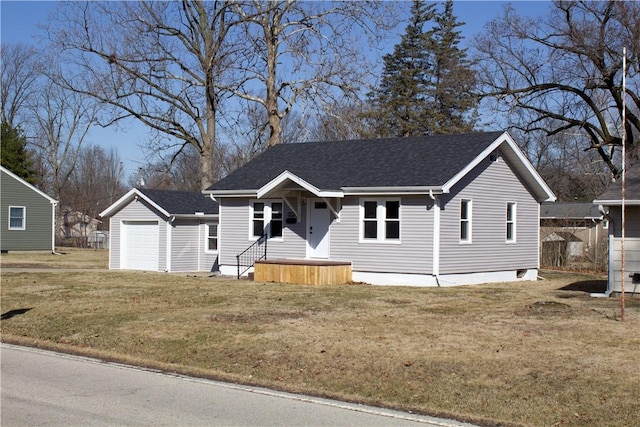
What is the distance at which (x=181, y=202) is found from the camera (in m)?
33.2

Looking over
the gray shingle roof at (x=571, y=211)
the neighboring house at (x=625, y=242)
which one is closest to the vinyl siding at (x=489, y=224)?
the neighboring house at (x=625, y=242)

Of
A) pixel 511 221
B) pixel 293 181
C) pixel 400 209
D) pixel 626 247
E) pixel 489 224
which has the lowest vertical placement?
pixel 626 247

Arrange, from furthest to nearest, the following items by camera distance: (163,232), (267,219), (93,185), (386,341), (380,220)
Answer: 1. (93,185)
2. (163,232)
3. (267,219)
4. (380,220)
5. (386,341)

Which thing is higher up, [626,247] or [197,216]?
[197,216]

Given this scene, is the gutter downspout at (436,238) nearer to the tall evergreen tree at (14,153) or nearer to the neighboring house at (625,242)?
the neighboring house at (625,242)

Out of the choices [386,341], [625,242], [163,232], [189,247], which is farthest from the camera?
[189,247]

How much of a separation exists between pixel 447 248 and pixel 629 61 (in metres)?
18.2

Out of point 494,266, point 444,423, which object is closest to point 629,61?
point 494,266

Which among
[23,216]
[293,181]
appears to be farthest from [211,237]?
[23,216]

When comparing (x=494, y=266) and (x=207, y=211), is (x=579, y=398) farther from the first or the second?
(x=207, y=211)

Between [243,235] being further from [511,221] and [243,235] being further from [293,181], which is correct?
[511,221]

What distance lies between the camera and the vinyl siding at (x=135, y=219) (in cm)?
3219

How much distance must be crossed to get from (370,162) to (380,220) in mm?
3093

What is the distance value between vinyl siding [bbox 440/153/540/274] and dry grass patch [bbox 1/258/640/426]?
10.3ft
